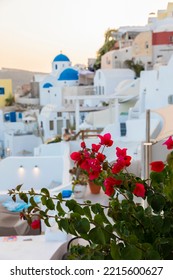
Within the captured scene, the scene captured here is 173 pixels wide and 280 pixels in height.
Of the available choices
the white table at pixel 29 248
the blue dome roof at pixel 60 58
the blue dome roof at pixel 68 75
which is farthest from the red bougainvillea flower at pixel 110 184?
the blue dome roof at pixel 60 58

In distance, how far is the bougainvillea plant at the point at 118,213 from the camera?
2.40ft

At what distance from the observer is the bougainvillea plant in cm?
73

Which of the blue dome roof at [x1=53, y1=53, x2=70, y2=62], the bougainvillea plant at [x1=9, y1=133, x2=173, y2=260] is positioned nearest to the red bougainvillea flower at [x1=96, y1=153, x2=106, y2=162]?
the bougainvillea plant at [x1=9, y1=133, x2=173, y2=260]

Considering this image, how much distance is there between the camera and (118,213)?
84 centimetres

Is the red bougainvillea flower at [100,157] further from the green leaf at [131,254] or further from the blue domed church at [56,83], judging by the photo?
the blue domed church at [56,83]

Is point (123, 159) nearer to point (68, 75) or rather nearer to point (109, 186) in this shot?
point (109, 186)

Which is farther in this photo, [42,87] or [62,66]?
[62,66]

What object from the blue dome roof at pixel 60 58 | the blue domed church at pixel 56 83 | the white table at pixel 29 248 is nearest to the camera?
the white table at pixel 29 248

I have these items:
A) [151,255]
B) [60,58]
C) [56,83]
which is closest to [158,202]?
[151,255]

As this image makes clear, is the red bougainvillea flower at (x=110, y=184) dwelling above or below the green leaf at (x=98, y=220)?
above

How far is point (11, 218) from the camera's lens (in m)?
2.62

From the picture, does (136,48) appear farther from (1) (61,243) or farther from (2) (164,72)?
(1) (61,243)

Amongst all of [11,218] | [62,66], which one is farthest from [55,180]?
[62,66]
